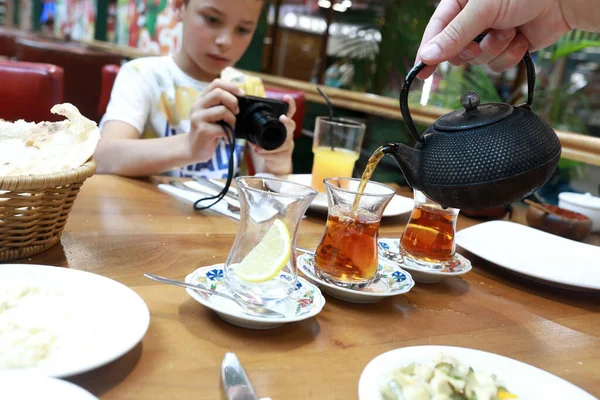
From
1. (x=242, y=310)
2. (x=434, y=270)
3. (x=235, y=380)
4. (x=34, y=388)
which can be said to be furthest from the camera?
(x=434, y=270)

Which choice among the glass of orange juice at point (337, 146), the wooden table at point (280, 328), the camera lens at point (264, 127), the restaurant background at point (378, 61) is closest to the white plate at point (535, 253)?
the wooden table at point (280, 328)

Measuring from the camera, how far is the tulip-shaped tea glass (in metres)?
0.76

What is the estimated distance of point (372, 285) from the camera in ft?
2.97

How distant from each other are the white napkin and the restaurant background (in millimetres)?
885

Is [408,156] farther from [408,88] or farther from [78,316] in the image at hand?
[78,316]

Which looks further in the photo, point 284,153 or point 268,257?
point 284,153

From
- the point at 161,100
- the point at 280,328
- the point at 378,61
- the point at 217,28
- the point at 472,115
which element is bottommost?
the point at 280,328

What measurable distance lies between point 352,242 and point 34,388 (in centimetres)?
54

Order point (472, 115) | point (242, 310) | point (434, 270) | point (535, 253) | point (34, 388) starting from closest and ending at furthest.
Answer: point (34, 388), point (242, 310), point (472, 115), point (434, 270), point (535, 253)

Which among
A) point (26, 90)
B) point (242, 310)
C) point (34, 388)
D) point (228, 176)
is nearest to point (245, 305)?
point (242, 310)

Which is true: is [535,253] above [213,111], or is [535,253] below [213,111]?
below

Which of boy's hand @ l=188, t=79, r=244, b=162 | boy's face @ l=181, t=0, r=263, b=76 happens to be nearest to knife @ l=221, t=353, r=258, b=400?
boy's hand @ l=188, t=79, r=244, b=162

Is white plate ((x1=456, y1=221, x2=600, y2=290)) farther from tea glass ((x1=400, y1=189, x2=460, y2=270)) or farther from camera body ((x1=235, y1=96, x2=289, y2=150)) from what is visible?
camera body ((x1=235, y1=96, x2=289, y2=150))

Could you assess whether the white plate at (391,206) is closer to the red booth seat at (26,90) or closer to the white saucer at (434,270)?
the white saucer at (434,270)
